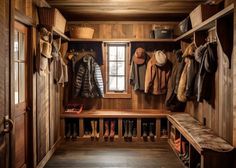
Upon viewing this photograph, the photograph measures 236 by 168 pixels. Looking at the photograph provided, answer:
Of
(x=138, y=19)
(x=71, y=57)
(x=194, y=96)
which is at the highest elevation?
(x=138, y=19)

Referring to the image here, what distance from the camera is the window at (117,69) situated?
18.4 ft

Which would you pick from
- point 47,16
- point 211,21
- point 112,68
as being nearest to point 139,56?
point 112,68

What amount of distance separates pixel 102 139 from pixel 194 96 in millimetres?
1983

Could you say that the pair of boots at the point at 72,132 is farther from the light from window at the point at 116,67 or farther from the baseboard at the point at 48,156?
the light from window at the point at 116,67

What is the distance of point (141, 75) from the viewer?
17.9 feet

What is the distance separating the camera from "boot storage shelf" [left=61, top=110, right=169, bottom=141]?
16.9 feet

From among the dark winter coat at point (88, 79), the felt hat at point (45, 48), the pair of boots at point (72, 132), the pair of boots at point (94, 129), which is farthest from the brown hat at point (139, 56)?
the felt hat at point (45, 48)

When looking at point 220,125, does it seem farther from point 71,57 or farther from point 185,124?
point 71,57

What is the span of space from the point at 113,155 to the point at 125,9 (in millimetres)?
2346

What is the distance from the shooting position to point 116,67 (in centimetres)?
567

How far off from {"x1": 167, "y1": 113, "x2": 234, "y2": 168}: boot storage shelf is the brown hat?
3.79 ft

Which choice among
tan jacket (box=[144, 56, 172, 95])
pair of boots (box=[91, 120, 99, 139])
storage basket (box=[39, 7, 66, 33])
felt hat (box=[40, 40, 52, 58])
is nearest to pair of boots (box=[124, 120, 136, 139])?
pair of boots (box=[91, 120, 99, 139])

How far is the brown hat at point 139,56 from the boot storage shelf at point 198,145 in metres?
1.16

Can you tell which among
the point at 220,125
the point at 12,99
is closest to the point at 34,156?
the point at 12,99
